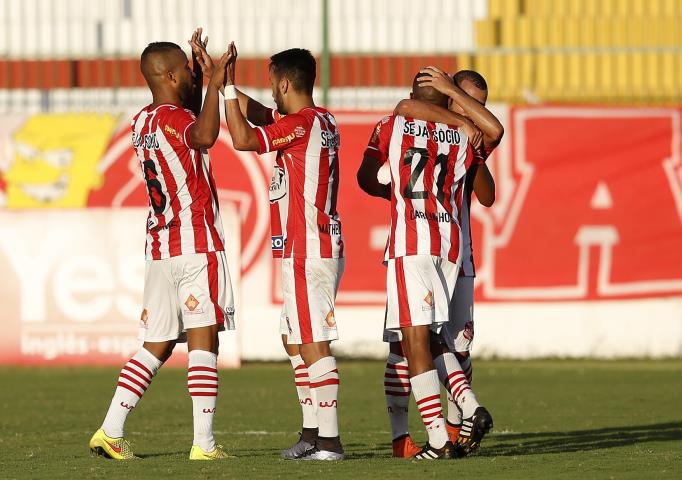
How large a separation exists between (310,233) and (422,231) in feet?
1.90

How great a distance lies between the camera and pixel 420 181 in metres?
7.55

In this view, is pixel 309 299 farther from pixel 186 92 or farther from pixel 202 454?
pixel 186 92

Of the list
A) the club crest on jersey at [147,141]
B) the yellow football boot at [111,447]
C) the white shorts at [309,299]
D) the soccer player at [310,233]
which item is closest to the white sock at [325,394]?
the soccer player at [310,233]

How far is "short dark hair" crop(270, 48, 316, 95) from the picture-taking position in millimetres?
7625

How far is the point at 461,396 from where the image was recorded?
24.9ft

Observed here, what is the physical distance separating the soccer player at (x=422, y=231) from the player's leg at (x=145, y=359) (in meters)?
1.16

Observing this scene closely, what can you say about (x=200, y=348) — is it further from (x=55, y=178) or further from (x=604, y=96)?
(x=604, y=96)

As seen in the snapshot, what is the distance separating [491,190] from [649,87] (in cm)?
822

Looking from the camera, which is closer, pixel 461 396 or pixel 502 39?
pixel 461 396

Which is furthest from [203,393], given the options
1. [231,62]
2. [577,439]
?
[577,439]

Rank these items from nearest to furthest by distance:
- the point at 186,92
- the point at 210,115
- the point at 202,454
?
the point at 210,115
the point at 202,454
the point at 186,92

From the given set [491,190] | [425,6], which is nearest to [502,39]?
[425,6]

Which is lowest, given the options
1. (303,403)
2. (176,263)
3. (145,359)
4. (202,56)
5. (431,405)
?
(303,403)

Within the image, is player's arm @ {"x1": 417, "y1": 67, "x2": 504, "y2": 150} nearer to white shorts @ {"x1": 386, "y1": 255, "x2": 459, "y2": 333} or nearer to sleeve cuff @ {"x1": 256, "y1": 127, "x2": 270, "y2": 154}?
white shorts @ {"x1": 386, "y1": 255, "x2": 459, "y2": 333}
